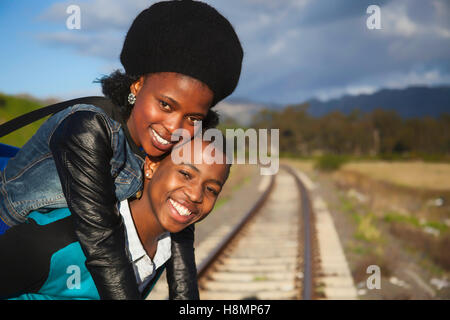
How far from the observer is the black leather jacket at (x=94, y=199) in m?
1.27

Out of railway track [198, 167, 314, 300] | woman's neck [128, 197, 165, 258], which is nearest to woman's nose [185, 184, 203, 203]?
woman's neck [128, 197, 165, 258]

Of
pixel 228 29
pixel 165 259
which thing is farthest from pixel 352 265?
pixel 228 29

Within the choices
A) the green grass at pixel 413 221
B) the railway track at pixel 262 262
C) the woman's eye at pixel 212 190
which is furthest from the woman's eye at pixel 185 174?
the green grass at pixel 413 221

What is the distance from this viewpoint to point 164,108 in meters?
1.56

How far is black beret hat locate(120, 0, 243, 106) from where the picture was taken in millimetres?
1427

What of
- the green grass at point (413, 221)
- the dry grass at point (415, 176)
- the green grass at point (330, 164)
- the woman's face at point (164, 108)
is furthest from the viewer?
the green grass at point (330, 164)

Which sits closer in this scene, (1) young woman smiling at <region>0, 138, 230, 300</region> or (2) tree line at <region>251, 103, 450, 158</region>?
(1) young woman smiling at <region>0, 138, 230, 300</region>

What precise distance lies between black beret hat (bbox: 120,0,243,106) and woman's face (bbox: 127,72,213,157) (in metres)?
0.04

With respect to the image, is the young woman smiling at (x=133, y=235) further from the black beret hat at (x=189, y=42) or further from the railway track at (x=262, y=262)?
the railway track at (x=262, y=262)

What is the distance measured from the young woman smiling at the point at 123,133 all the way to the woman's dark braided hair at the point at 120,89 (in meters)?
0.01

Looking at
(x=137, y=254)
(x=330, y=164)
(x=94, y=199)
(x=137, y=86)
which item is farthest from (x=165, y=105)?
(x=330, y=164)

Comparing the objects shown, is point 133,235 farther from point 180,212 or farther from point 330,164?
point 330,164

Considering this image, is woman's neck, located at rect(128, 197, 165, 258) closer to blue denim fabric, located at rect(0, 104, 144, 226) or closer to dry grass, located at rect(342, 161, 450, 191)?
blue denim fabric, located at rect(0, 104, 144, 226)

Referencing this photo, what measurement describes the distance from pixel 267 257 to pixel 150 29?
499cm
